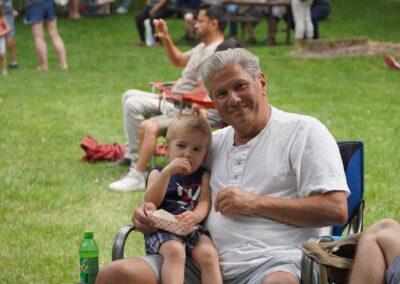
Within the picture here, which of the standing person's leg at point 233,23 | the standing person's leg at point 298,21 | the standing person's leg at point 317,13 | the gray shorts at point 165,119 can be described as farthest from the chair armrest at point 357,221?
the standing person's leg at point 233,23

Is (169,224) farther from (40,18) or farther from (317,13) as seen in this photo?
(317,13)

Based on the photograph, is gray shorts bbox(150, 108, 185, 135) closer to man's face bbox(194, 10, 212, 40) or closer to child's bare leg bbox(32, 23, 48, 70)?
man's face bbox(194, 10, 212, 40)

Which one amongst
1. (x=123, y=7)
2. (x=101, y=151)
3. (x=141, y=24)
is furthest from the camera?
(x=123, y=7)

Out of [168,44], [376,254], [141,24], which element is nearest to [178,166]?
[376,254]

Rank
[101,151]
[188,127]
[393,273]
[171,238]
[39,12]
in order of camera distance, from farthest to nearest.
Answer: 1. [39,12]
2. [101,151]
3. [188,127]
4. [171,238]
5. [393,273]

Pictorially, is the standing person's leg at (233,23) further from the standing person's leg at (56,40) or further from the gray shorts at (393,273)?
the gray shorts at (393,273)

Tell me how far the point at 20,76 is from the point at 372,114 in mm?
6364

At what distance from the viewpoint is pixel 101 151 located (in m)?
8.66

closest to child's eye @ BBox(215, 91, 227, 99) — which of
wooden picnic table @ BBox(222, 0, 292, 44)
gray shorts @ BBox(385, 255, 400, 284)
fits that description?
gray shorts @ BBox(385, 255, 400, 284)

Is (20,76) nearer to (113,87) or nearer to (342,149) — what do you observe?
(113,87)

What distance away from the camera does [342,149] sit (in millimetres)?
4523

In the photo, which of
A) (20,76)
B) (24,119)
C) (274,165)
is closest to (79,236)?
(274,165)

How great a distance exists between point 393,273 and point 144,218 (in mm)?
1135

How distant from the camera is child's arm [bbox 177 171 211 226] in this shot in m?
3.92
